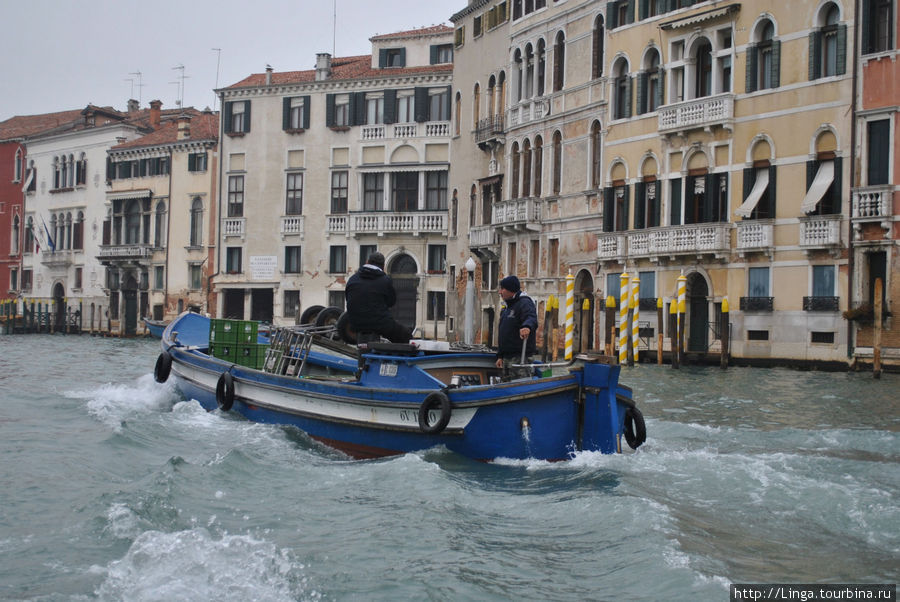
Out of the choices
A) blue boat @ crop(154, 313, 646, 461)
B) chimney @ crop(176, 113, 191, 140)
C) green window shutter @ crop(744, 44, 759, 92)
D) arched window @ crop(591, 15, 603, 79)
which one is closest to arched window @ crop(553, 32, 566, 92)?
arched window @ crop(591, 15, 603, 79)

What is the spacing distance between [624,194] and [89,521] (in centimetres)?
2181

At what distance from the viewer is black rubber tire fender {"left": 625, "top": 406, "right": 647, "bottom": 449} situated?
9336mm

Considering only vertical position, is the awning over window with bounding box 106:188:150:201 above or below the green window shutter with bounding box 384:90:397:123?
below

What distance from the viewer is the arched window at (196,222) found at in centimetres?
4306

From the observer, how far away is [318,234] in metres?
39.6

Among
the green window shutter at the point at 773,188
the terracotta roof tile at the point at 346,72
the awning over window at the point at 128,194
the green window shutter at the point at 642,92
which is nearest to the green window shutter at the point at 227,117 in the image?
the terracotta roof tile at the point at 346,72

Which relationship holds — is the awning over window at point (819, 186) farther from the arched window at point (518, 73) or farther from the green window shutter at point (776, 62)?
the arched window at point (518, 73)

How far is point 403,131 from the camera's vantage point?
38156mm

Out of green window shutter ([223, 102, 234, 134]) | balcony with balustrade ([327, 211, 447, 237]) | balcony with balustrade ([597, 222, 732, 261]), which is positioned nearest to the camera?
balcony with balustrade ([597, 222, 732, 261])

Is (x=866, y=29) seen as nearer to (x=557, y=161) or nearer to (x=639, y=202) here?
(x=639, y=202)

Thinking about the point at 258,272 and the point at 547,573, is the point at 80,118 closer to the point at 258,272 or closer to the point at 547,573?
the point at 258,272

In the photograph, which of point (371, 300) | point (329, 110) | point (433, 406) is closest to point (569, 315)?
point (371, 300)

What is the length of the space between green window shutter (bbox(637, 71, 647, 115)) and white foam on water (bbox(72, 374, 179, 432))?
1530 centimetres

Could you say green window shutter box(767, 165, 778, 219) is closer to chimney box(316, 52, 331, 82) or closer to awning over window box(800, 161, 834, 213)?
awning over window box(800, 161, 834, 213)
